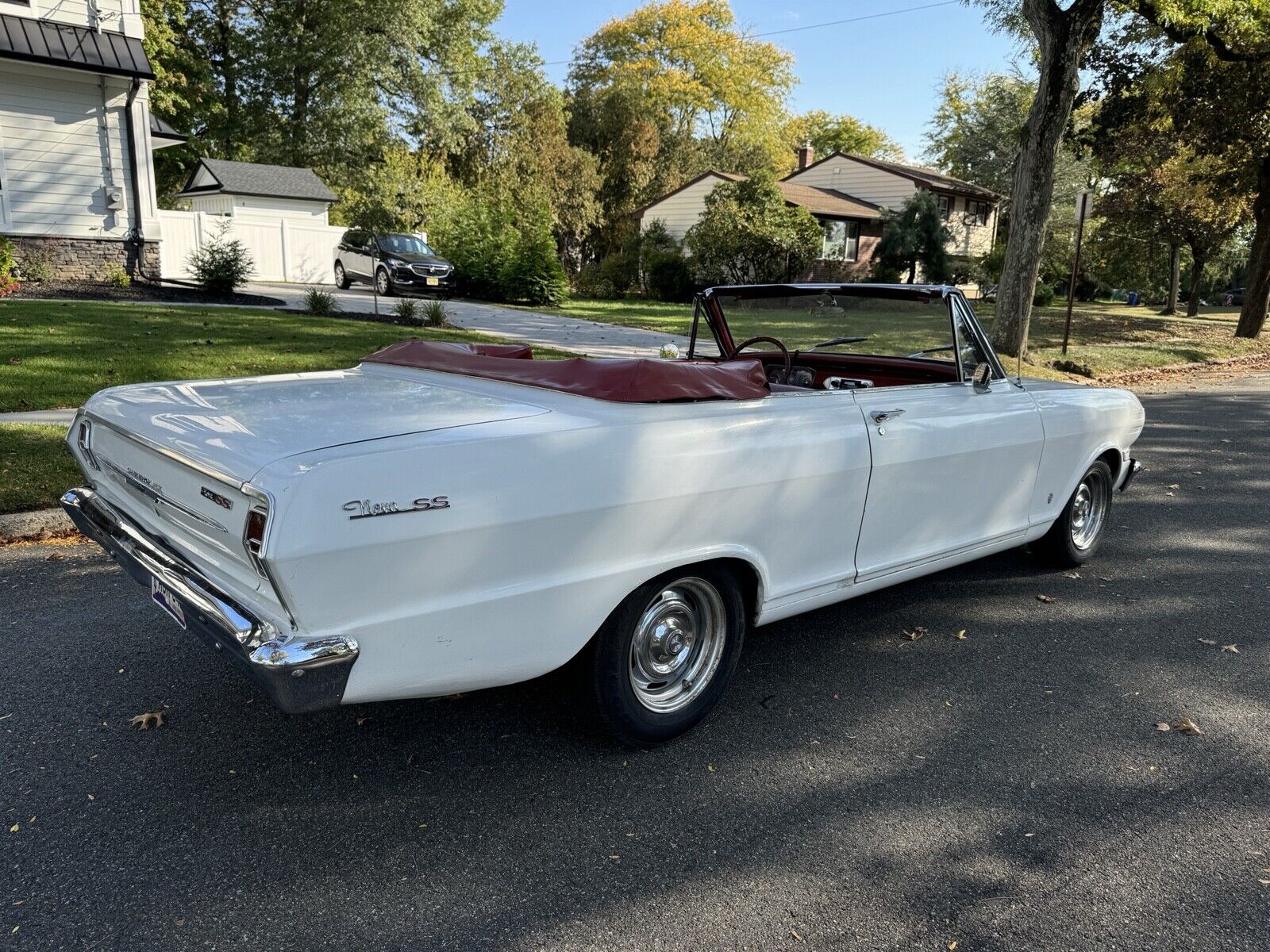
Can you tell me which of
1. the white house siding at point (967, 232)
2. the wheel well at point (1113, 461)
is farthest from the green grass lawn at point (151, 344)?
the white house siding at point (967, 232)

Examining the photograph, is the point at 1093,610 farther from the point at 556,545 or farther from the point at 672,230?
the point at 672,230

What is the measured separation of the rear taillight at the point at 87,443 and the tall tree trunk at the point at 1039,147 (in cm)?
1212

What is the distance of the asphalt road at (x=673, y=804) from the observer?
2.24m

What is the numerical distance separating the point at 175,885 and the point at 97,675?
1.41 meters

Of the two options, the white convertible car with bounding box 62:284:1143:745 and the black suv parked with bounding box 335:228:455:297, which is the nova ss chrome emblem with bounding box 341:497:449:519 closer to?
the white convertible car with bounding box 62:284:1143:745

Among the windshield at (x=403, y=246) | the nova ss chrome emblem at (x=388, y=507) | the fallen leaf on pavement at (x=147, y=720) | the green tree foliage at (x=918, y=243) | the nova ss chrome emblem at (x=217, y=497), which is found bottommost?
the fallen leaf on pavement at (x=147, y=720)


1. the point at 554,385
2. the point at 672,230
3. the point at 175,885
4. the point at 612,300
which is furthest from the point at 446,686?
the point at 672,230

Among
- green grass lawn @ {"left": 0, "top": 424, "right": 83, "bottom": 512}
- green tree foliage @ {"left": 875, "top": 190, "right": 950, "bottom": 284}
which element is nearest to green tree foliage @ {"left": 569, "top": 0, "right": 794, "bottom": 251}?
green tree foliage @ {"left": 875, "top": 190, "right": 950, "bottom": 284}

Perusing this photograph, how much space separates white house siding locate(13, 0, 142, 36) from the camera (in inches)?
588

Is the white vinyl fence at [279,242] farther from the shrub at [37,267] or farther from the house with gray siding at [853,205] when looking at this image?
the house with gray siding at [853,205]

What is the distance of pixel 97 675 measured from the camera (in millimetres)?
3391

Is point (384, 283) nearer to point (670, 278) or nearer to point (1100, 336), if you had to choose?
point (670, 278)

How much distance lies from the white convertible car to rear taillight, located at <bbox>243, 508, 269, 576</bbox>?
12mm

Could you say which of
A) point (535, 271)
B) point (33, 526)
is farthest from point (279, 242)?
point (33, 526)
